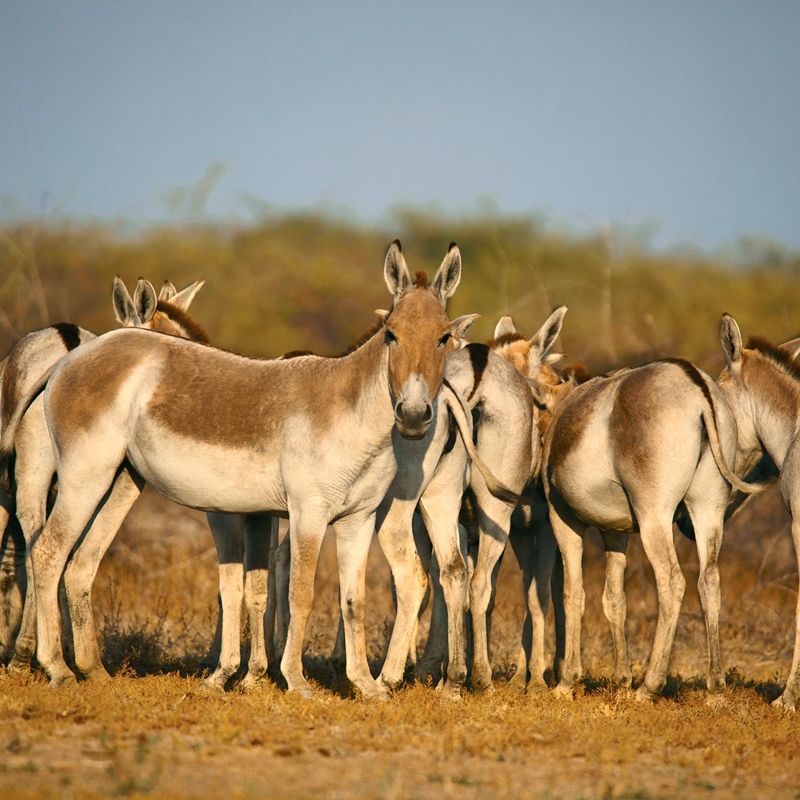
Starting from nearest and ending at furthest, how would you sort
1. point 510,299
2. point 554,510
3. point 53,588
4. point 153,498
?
1. point 53,588
2. point 554,510
3. point 153,498
4. point 510,299

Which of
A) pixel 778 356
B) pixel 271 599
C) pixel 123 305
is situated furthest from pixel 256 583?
pixel 778 356

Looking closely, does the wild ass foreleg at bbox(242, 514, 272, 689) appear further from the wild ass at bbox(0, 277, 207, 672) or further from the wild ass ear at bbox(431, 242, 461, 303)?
the wild ass ear at bbox(431, 242, 461, 303)

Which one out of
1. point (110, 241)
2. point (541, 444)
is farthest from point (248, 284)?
point (541, 444)

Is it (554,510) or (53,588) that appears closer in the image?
(53,588)

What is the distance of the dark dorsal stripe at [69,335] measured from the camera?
354 inches

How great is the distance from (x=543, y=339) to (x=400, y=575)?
11.6 ft

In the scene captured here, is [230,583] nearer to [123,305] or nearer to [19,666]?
[19,666]

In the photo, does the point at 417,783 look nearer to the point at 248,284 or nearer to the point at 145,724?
the point at 145,724

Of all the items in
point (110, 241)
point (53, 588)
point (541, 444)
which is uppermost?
point (110, 241)

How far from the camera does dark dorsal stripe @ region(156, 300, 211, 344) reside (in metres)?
9.41

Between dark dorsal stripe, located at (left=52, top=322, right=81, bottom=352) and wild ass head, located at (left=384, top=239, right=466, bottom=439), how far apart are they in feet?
10.8

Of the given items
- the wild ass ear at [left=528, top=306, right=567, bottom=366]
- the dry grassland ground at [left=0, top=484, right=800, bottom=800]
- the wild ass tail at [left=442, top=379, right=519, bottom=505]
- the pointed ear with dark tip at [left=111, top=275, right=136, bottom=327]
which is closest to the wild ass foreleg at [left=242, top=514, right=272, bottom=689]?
the dry grassland ground at [left=0, top=484, right=800, bottom=800]

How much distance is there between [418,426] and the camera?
260 inches

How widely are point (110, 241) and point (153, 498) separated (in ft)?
81.0
